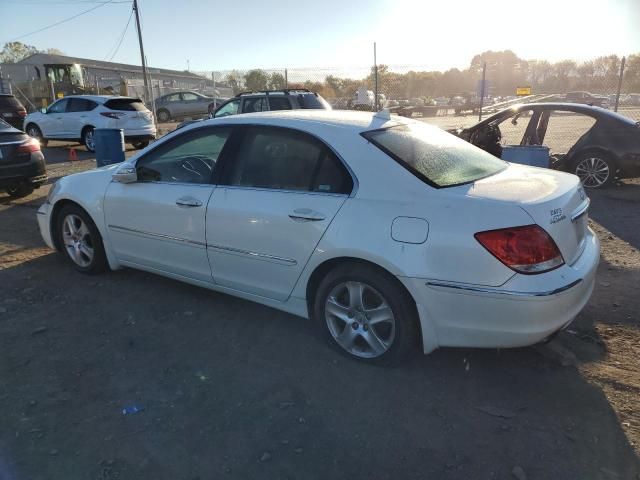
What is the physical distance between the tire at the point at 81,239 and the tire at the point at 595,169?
736cm

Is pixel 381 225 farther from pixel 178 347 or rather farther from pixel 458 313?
pixel 178 347

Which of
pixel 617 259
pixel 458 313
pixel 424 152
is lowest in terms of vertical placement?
pixel 617 259

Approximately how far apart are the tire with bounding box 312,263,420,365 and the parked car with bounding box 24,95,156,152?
1272cm

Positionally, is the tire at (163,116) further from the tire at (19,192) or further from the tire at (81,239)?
the tire at (81,239)

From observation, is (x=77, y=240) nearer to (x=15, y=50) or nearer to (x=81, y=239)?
(x=81, y=239)

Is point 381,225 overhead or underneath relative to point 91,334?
overhead

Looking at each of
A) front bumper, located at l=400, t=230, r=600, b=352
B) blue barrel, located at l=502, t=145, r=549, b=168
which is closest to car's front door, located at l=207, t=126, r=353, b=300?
front bumper, located at l=400, t=230, r=600, b=352

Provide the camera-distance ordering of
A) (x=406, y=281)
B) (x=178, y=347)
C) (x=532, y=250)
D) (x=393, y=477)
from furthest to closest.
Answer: (x=178, y=347)
(x=406, y=281)
(x=532, y=250)
(x=393, y=477)

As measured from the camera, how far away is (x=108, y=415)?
2.76 metres

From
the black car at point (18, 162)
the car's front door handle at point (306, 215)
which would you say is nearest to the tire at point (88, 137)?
the black car at point (18, 162)

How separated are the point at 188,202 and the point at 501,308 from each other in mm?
2309

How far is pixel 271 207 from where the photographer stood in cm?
332

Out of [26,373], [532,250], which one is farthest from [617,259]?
[26,373]

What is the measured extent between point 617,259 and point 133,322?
4.55 m
